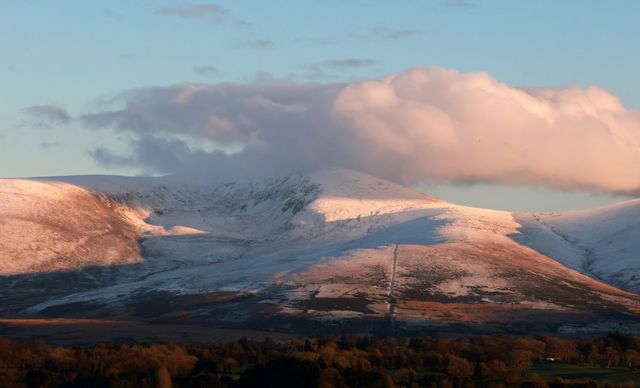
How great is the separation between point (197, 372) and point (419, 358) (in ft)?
68.7

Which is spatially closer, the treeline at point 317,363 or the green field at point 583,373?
the treeline at point 317,363

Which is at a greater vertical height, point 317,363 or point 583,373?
point 583,373

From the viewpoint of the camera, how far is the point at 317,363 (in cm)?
9756

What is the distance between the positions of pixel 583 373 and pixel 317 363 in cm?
2083

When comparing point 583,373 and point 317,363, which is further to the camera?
→ point 583,373

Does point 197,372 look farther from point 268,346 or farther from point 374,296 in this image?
point 374,296

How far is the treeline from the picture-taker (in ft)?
297

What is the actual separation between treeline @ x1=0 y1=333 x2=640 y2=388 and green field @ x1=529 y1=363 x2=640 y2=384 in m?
1.53

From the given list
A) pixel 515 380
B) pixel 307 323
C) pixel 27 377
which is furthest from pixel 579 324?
pixel 27 377

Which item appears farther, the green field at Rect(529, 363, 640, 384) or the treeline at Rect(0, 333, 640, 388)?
the green field at Rect(529, 363, 640, 384)

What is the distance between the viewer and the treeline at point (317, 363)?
90.6 metres

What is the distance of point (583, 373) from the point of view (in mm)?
102000

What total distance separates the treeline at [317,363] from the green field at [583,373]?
1.53m

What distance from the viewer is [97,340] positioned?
158m
